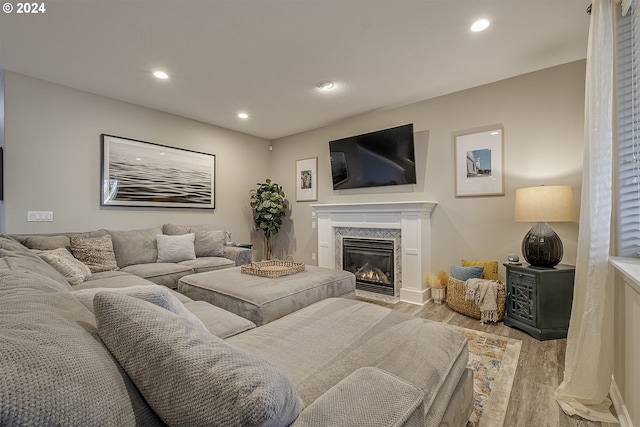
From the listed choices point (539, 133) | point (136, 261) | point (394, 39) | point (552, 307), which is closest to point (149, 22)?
point (394, 39)

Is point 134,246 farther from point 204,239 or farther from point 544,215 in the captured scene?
point 544,215

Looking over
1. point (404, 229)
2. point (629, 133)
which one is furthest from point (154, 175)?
point (629, 133)

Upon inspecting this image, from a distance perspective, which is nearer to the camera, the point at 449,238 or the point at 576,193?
the point at 576,193

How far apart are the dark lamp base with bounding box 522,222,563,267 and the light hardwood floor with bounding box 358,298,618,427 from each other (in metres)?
0.67

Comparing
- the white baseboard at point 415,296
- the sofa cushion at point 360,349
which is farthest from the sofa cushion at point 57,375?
the white baseboard at point 415,296

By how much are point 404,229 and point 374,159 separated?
111cm

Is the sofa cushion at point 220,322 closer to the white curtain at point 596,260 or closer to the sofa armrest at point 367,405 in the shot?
the sofa armrest at point 367,405

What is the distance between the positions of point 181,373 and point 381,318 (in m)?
1.17

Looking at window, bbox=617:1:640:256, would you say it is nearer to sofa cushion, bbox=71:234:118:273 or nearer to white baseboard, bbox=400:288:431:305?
white baseboard, bbox=400:288:431:305

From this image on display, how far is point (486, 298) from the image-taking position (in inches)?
110

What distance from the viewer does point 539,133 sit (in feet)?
9.66

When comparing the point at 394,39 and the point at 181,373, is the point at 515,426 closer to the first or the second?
the point at 181,373

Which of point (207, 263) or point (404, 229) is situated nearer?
point (207, 263)

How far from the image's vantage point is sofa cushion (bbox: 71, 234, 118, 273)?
2945mm
